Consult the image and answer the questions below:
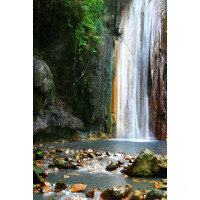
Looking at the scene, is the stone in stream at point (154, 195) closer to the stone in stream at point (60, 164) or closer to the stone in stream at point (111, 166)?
the stone in stream at point (111, 166)

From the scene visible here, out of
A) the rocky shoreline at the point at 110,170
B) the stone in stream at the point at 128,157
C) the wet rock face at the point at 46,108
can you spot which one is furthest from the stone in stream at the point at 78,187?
the wet rock face at the point at 46,108

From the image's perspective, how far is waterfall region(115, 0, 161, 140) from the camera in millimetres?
→ 3873

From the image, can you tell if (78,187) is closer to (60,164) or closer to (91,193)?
(91,193)

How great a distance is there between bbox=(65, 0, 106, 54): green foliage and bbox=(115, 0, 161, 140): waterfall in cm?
114

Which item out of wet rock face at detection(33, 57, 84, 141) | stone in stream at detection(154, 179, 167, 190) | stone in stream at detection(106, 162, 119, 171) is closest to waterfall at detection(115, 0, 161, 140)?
wet rock face at detection(33, 57, 84, 141)

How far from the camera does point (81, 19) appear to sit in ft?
11.0

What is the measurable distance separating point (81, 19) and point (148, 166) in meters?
3.05

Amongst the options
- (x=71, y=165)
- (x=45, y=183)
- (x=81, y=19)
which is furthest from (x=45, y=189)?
(x=81, y=19)

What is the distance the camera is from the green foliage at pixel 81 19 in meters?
3.29

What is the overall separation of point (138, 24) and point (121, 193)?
189 inches

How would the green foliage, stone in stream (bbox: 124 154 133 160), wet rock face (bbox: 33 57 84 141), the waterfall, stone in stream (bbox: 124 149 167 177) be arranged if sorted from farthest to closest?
the waterfall, the green foliage, wet rock face (bbox: 33 57 84 141), stone in stream (bbox: 124 154 133 160), stone in stream (bbox: 124 149 167 177)

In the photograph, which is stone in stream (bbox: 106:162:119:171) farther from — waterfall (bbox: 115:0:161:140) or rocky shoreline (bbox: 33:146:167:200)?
waterfall (bbox: 115:0:161:140)

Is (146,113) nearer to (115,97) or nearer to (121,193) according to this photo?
(115,97)
